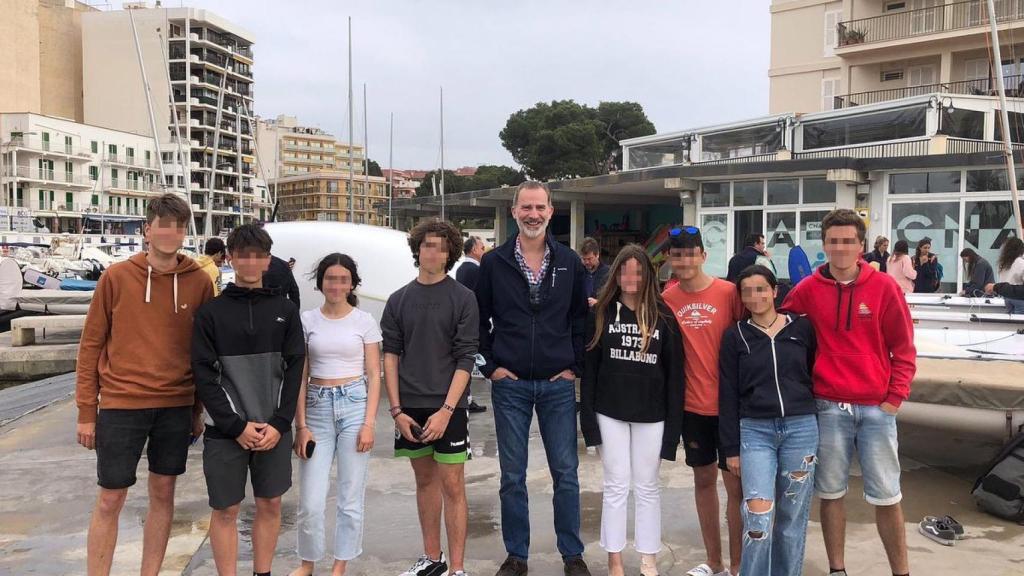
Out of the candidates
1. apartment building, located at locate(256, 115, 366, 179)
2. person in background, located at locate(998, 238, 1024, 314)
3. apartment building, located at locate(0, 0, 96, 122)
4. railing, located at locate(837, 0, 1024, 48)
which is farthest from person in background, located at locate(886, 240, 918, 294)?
apartment building, located at locate(256, 115, 366, 179)

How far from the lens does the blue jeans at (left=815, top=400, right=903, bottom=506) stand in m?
3.46

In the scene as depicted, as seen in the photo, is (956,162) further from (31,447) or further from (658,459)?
(31,447)

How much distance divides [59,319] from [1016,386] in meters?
16.6

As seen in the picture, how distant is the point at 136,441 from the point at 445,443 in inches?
56.9

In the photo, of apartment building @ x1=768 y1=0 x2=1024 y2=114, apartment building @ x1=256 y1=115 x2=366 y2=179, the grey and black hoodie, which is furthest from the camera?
apartment building @ x1=256 y1=115 x2=366 y2=179

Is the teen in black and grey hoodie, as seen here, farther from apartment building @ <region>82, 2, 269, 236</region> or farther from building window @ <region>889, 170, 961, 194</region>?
apartment building @ <region>82, 2, 269, 236</region>

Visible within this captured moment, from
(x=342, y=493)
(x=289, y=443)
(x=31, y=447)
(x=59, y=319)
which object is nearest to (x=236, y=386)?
(x=289, y=443)

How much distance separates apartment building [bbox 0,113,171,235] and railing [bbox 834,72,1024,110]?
2190 inches

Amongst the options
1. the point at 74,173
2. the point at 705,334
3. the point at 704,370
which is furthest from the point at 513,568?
the point at 74,173

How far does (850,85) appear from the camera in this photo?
32.8 metres

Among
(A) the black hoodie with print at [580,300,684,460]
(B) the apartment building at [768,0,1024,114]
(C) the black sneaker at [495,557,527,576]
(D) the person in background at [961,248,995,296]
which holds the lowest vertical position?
(C) the black sneaker at [495,557,527,576]

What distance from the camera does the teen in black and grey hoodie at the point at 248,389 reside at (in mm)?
3396

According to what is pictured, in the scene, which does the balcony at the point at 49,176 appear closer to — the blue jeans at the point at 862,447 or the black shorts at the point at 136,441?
the black shorts at the point at 136,441

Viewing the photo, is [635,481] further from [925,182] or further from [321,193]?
[321,193]
